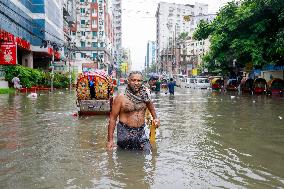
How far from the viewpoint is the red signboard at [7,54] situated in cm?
3516

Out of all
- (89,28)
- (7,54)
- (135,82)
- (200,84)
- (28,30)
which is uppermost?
(89,28)

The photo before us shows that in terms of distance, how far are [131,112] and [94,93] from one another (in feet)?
30.0

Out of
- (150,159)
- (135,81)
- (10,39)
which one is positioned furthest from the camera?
(10,39)

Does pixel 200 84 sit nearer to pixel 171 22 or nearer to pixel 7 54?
pixel 7 54

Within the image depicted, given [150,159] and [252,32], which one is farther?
[252,32]

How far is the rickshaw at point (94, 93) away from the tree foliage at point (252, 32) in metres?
16.1

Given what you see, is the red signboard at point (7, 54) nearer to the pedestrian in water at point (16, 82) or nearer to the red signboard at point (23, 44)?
the pedestrian in water at point (16, 82)

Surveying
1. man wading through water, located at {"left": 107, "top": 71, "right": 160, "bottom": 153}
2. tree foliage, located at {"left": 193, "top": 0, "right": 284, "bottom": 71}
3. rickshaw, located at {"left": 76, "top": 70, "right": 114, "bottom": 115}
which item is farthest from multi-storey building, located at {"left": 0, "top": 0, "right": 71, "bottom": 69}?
man wading through water, located at {"left": 107, "top": 71, "right": 160, "bottom": 153}

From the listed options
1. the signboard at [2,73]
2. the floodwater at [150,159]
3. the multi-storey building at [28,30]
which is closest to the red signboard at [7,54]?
the multi-storey building at [28,30]

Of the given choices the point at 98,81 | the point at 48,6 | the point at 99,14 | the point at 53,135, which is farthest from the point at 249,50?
the point at 99,14

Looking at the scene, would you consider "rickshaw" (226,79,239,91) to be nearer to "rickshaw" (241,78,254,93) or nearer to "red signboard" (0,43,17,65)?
"rickshaw" (241,78,254,93)

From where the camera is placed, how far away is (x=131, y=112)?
6.96 meters

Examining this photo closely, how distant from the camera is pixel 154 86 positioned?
41.4m

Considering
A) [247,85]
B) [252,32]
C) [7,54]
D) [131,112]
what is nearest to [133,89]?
[131,112]
